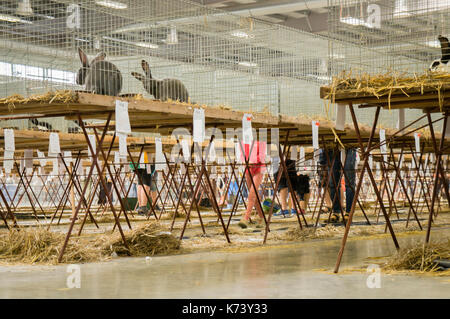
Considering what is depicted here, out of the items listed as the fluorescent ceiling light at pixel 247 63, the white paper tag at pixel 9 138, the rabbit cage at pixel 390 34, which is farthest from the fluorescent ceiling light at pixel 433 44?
the white paper tag at pixel 9 138

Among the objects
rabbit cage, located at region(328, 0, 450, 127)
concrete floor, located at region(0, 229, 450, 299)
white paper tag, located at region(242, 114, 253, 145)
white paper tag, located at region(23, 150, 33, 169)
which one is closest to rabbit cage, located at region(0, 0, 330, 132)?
rabbit cage, located at region(328, 0, 450, 127)

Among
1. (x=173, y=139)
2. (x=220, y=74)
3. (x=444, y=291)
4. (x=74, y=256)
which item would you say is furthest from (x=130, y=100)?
(x=173, y=139)

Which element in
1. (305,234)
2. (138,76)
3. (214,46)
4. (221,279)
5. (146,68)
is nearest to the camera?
(221,279)

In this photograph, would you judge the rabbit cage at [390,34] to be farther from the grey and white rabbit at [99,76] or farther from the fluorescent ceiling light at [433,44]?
the grey and white rabbit at [99,76]

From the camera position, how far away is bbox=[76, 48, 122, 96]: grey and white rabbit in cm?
665

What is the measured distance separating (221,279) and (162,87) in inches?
134

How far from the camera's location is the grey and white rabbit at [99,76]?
262 inches

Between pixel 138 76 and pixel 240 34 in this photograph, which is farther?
pixel 240 34

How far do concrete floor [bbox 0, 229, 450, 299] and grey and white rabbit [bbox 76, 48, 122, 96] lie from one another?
5.41 ft

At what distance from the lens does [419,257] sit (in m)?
5.43

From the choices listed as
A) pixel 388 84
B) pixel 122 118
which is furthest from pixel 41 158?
pixel 388 84

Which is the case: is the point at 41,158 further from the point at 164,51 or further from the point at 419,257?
the point at 419,257

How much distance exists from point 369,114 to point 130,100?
24.9ft

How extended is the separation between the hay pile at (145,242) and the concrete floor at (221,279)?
342 mm
